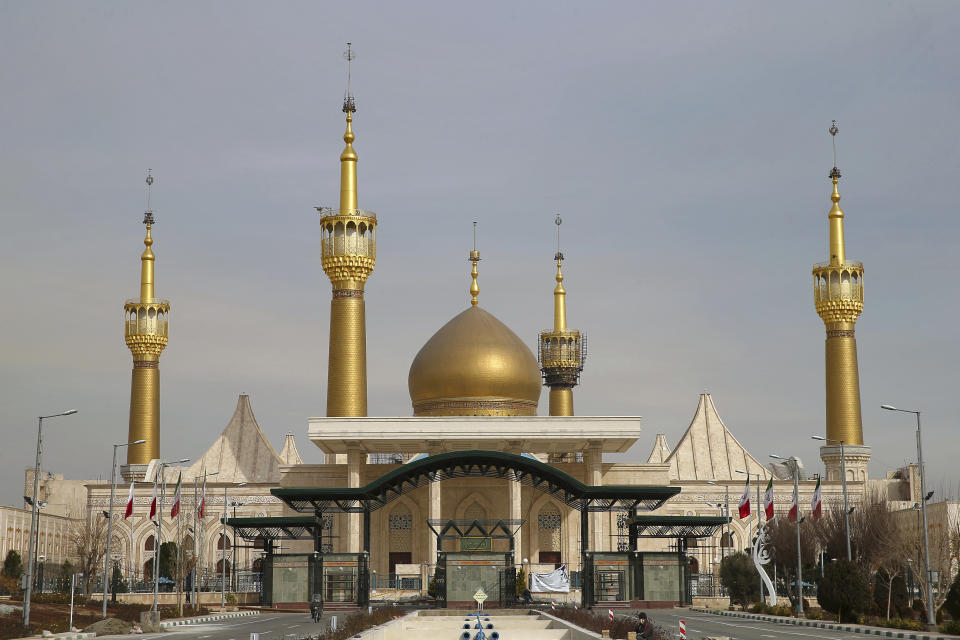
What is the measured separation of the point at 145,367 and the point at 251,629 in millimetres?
41492

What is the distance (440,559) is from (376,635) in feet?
58.6

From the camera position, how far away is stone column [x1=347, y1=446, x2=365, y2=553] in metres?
62.2

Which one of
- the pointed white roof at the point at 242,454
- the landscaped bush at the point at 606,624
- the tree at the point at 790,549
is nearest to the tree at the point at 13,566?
the pointed white roof at the point at 242,454

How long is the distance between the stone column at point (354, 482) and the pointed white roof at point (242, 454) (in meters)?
25.8

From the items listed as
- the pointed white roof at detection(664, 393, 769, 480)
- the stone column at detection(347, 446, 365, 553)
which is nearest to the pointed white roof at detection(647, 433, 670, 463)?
the pointed white roof at detection(664, 393, 769, 480)

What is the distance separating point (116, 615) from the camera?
148 feet

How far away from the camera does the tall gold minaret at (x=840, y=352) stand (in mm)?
71688

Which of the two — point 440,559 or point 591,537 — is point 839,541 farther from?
point 440,559

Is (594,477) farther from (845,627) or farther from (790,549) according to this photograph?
(845,627)

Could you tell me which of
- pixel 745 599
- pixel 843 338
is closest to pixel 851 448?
pixel 843 338

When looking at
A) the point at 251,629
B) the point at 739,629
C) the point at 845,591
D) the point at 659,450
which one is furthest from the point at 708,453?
the point at 251,629

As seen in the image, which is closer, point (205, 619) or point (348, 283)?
point (205, 619)

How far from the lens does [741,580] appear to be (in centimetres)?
5816

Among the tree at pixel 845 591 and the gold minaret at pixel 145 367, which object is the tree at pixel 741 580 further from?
the gold minaret at pixel 145 367
